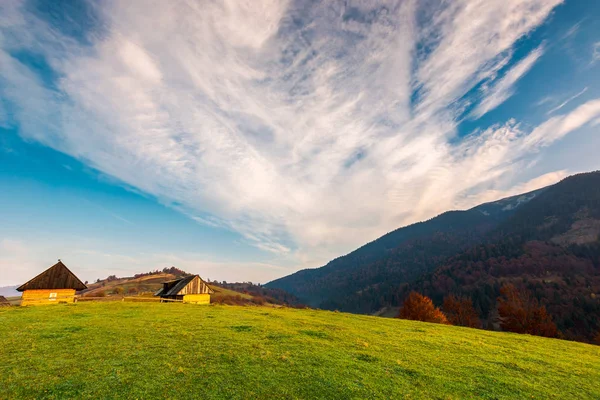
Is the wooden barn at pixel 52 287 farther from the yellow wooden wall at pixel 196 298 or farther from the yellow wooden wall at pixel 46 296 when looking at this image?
the yellow wooden wall at pixel 196 298

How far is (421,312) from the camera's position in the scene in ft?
225

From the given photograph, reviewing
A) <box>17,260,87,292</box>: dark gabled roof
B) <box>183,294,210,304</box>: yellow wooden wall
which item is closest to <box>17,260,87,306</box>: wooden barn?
<box>17,260,87,292</box>: dark gabled roof

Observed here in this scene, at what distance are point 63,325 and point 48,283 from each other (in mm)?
36156

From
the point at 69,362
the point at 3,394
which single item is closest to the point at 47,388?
the point at 3,394

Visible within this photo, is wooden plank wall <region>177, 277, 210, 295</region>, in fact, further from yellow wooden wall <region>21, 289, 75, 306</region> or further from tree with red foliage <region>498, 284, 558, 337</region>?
tree with red foliage <region>498, 284, 558, 337</region>

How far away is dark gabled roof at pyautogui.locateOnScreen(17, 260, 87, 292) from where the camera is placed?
1735 inches

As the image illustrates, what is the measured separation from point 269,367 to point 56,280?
2157 inches

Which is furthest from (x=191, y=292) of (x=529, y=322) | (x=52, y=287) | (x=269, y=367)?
(x=529, y=322)

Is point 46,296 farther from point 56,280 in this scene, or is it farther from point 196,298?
point 196,298

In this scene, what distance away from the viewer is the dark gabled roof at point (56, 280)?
44062 millimetres

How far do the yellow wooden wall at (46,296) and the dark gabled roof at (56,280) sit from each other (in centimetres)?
74

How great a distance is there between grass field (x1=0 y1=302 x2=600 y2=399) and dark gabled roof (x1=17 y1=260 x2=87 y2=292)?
35.4 meters

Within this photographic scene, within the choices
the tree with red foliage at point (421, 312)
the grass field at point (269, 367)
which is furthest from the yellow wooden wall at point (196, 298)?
the tree with red foliage at point (421, 312)

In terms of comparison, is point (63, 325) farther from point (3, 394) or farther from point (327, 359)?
point (327, 359)
